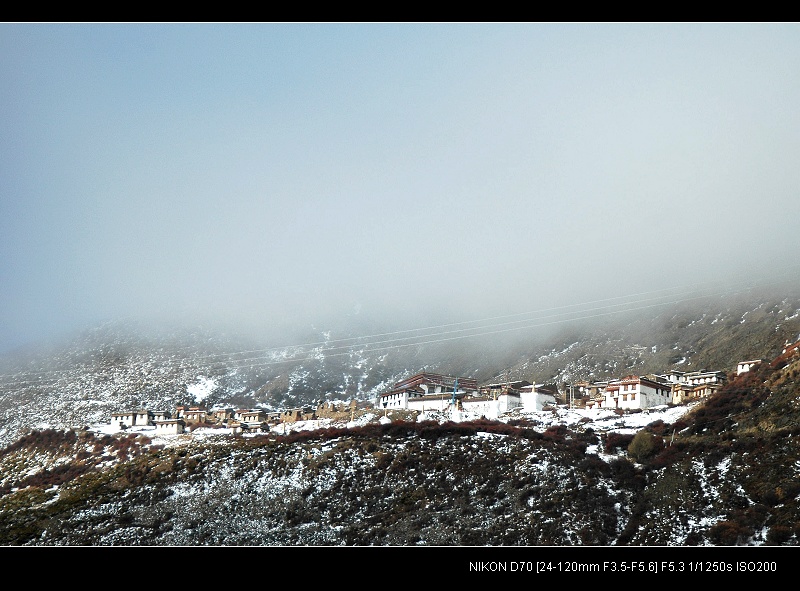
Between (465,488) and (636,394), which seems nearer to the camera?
(465,488)

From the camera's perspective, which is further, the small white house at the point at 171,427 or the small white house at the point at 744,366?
the small white house at the point at 171,427

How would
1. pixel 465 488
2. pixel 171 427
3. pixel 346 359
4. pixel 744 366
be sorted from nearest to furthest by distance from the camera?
pixel 465 488 < pixel 744 366 < pixel 171 427 < pixel 346 359

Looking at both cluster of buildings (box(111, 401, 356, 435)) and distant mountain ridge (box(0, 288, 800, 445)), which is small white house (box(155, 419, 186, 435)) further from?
distant mountain ridge (box(0, 288, 800, 445))

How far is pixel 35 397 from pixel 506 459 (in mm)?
89850

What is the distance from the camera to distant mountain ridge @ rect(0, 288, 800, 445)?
98.7 meters

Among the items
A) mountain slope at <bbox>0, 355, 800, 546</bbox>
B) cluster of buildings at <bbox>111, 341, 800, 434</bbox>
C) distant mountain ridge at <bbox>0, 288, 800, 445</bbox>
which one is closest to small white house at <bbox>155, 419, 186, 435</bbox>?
cluster of buildings at <bbox>111, 341, 800, 434</bbox>

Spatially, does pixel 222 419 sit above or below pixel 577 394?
above

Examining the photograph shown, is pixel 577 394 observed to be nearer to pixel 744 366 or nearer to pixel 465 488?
pixel 744 366

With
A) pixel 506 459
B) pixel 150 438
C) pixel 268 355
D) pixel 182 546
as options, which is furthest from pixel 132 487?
pixel 268 355

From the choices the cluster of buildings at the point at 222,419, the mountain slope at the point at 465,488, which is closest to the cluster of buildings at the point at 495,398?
the cluster of buildings at the point at 222,419

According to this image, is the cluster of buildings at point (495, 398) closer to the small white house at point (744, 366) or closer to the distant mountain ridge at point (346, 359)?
the small white house at point (744, 366)

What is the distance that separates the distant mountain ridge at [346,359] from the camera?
324 ft

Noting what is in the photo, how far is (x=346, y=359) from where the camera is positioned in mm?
148625

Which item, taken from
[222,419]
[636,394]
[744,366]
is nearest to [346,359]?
[222,419]
